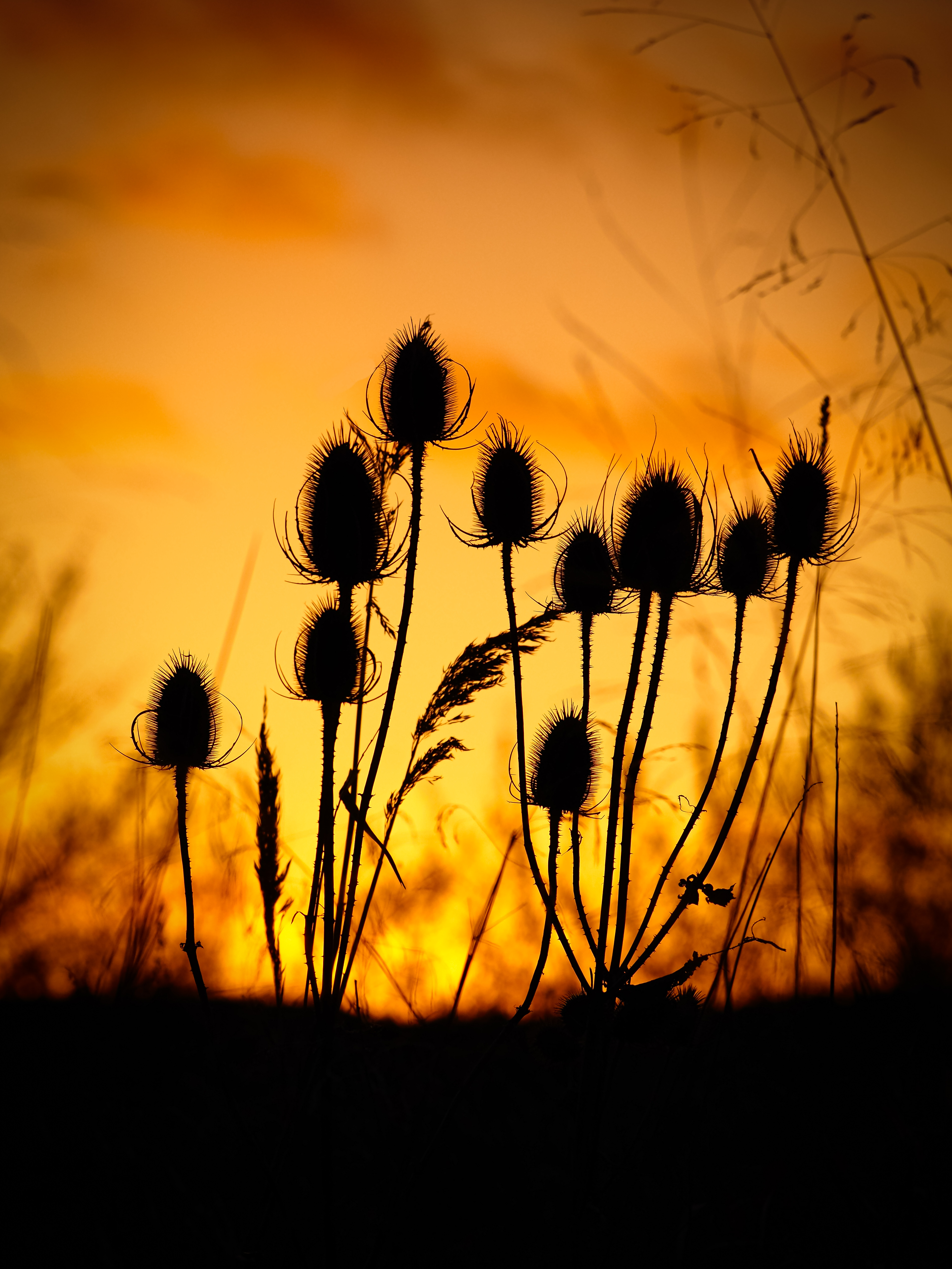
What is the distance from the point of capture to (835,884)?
3.01 metres

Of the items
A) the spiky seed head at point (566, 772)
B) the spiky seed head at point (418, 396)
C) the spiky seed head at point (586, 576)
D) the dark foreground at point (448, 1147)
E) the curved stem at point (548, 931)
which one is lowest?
the dark foreground at point (448, 1147)

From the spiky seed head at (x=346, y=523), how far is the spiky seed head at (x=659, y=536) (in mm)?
868

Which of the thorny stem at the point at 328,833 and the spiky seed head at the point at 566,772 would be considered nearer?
the thorny stem at the point at 328,833

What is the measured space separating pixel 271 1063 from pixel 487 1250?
964 millimetres

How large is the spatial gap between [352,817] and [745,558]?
1792mm

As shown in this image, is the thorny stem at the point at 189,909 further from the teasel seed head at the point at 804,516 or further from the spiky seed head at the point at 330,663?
the teasel seed head at the point at 804,516

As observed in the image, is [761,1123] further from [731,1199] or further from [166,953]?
[166,953]

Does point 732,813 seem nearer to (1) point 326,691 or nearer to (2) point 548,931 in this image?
(2) point 548,931

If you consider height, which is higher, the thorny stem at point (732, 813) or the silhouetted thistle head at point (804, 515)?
the silhouetted thistle head at point (804, 515)

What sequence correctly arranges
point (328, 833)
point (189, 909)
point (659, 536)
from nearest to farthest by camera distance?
point (328, 833) < point (189, 909) < point (659, 536)

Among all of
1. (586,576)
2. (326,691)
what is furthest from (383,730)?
(586,576)

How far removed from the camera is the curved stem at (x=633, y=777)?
2.79 meters

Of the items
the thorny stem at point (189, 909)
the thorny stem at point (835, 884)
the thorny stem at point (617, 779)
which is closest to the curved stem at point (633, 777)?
the thorny stem at point (617, 779)

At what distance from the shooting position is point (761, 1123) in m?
3.65
